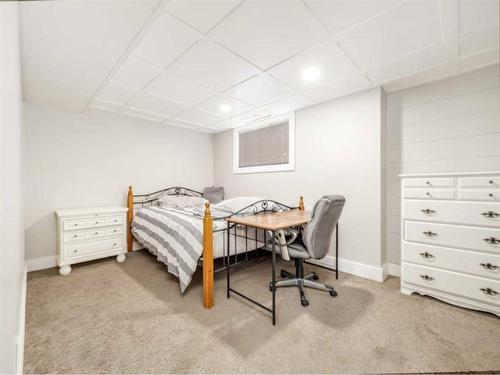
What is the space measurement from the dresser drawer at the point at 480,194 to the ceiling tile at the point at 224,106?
2650 millimetres

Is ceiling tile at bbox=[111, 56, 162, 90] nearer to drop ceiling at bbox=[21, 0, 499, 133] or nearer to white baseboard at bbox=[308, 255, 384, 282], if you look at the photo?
drop ceiling at bbox=[21, 0, 499, 133]

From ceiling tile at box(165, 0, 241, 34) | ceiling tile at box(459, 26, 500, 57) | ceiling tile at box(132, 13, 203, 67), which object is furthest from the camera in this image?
ceiling tile at box(459, 26, 500, 57)

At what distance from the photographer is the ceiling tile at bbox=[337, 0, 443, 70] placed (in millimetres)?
1505

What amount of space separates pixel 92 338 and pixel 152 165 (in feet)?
9.64

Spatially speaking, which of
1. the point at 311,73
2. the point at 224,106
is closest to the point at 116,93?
the point at 224,106

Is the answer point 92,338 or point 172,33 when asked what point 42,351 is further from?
point 172,33

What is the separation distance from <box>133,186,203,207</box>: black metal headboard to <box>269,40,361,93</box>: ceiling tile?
117 inches

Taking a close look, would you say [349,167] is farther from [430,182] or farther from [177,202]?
[177,202]

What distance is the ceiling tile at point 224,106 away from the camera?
301 cm

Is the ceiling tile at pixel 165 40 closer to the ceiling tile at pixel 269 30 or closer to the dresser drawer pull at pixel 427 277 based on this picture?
the ceiling tile at pixel 269 30

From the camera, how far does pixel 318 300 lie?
2.21 meters

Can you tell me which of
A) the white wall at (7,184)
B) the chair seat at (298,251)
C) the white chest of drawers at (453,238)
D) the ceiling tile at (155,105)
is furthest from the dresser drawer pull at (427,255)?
the ceiling tile at (155,105)

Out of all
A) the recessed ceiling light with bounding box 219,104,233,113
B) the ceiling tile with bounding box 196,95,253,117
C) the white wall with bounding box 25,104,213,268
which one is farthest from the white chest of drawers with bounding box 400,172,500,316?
the white wall with bounding box 25,104,213,268

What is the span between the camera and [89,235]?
3018 mm
